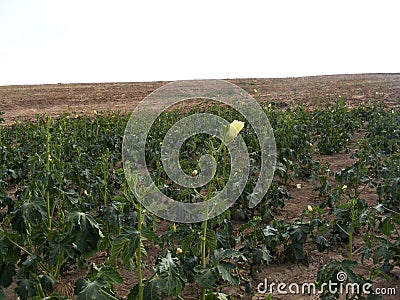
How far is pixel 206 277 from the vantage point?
2465 millimetres

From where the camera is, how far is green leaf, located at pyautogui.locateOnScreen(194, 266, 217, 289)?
244cm

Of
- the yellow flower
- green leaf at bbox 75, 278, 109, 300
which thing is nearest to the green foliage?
green leaf at bbox 75, 278, 109, 300

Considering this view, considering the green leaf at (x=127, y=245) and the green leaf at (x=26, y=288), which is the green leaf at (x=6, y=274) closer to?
the green leaf at (x=26, y=288)

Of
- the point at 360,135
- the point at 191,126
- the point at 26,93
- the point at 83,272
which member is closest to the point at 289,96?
the point at 360,135

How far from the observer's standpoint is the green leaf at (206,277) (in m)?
2.44

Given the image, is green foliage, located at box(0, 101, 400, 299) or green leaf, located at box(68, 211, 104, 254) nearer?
green foliage, located at box(0, 101, 400, 299)

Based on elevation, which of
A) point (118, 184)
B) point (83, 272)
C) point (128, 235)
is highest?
point (128, 235)

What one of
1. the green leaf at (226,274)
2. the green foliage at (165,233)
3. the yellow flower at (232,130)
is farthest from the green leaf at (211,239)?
the yellow flower at (232,130)

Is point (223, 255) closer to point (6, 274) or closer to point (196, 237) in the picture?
point (196, 237)

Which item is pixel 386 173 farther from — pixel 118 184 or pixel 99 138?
pixel 99 138

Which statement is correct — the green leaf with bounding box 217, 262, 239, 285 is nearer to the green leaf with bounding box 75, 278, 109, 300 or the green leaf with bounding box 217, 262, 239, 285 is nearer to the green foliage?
the green foliage

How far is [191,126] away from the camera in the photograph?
800 cm

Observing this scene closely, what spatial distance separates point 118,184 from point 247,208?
1.62 m

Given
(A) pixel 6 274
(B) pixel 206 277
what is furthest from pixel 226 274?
(A) pixel 6 274
